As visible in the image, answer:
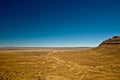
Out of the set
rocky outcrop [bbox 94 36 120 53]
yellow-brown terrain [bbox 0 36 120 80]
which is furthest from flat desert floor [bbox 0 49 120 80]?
rocky outcrop [bbox 94 36 120 53]

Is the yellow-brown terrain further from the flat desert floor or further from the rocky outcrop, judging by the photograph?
the rocky outcrop

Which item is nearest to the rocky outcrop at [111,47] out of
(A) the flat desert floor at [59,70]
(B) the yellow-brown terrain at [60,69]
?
(B) the yellow-brown terrain at [60,69]

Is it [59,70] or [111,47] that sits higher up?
[111,47]

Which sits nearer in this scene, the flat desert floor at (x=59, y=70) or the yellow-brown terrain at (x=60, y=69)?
the flat desert floor at (x=59, y=70)

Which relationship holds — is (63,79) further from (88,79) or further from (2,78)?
(2,78)

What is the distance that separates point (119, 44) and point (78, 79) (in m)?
111

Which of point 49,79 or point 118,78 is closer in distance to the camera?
point 49,79

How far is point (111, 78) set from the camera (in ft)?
147

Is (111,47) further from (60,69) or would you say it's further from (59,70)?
(59,70)

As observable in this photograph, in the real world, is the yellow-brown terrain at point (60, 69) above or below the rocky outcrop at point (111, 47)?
below

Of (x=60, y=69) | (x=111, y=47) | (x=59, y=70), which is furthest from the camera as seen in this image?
(x=111, y=47)

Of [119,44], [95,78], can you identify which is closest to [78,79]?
[95,78]

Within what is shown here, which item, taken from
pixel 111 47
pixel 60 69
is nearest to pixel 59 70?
pixel 60 69

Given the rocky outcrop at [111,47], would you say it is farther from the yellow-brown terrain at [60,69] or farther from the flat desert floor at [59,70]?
the flat desert floor at [59,70]
